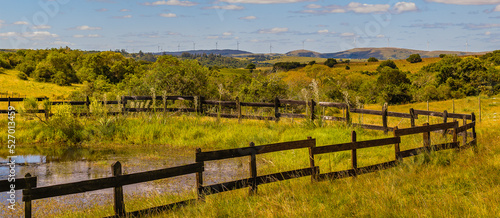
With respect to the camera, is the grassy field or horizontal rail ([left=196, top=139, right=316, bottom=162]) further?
horizontal rail ([left=196, top=139, right=316, bottom=162])

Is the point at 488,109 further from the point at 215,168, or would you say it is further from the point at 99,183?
the point at 99,183

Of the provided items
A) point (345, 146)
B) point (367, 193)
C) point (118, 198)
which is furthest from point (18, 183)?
point (345, 146)

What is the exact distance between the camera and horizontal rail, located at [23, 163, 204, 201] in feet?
17.6

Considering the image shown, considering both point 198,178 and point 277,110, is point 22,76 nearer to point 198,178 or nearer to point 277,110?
point 277,110

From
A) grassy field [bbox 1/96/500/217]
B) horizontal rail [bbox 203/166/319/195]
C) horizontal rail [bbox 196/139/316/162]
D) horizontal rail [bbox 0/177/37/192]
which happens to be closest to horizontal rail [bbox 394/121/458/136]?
grassy field [bbox 1/96/500/217]

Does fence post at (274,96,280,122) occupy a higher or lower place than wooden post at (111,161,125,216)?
higher

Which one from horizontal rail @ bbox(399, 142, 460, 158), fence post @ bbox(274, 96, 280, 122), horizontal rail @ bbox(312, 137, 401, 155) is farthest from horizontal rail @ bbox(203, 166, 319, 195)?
fence post @ bbox(274, 96, 280, 122)

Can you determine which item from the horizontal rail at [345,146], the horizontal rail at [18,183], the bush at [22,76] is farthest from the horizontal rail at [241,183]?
the bush at [22,76]

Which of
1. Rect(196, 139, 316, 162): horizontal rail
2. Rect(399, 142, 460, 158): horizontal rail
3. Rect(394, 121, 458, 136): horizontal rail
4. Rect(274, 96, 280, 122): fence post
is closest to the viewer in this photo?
Rect(196, 139, 316, 162): horizontal rail

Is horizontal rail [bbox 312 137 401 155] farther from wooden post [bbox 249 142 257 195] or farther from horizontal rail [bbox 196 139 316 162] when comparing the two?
wooden post [bbox 249 142 257 195]

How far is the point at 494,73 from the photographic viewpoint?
2334 inches

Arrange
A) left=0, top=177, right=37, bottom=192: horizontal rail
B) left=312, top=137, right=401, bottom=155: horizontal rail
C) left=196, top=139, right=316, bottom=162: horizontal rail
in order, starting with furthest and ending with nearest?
left=312, top=137, right=401, bottom=155: horizontal rail → left=196, top=139, right=316, bottom=162: horizontal rail → left=0, top=177, right=37, bottom=192: horizontal rail

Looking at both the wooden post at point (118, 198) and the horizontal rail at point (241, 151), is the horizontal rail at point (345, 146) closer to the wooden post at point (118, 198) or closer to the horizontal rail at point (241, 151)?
the horizontal rail at point (241, 151)

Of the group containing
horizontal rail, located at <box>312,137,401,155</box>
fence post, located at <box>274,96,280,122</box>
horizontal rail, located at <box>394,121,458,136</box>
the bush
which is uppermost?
the bush
